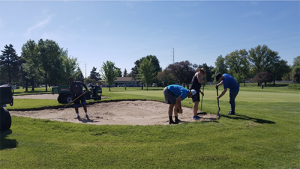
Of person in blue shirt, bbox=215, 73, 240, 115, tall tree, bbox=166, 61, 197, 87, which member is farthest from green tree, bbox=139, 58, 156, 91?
person in blue shirt, bbox=215, 73, 240, 115

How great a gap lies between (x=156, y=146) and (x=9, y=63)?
72.9 metres

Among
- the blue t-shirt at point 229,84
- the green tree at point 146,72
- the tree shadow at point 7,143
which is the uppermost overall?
the green tree at point 146,72

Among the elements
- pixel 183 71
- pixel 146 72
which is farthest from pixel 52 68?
pixel 183 71

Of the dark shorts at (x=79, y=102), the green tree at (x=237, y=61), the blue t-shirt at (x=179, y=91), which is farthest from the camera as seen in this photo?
the green tree at (x=237, y=61)

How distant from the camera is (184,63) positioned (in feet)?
211

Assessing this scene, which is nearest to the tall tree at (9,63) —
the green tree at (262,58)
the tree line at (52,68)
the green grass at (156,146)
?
the tree line at (52,68)

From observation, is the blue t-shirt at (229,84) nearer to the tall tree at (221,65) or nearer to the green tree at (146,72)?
→ the green tree at (146,72)

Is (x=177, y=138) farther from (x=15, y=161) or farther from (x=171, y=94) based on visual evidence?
(x=15, y=161)

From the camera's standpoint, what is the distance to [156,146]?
4.82 m

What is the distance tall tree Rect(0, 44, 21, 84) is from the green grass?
6771 centimetres

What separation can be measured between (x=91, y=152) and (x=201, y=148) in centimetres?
257

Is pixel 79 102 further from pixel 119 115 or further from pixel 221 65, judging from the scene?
pixel 221 65

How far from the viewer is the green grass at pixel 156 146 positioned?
3.85 metres

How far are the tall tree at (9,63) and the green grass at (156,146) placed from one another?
6771 centimetres
